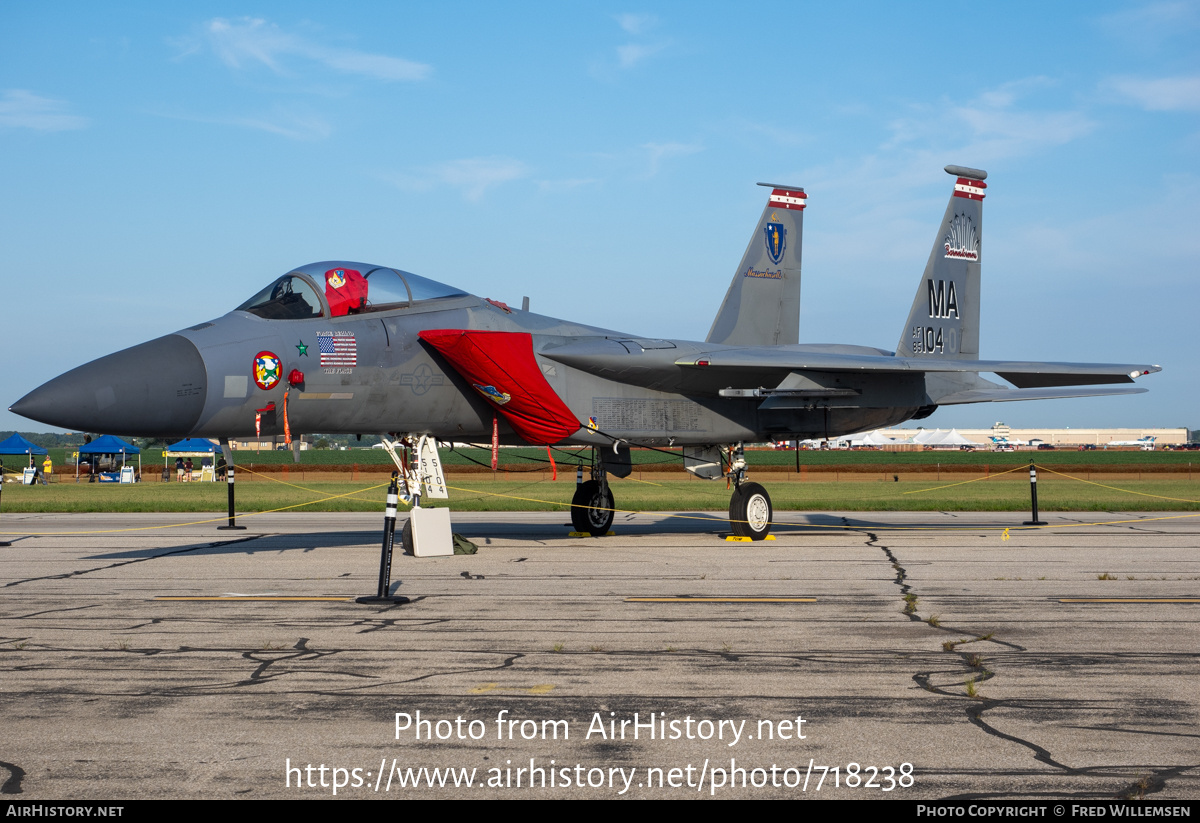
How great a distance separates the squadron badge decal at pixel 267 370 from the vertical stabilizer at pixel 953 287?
11320mm

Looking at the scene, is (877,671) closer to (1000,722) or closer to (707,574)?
(1000,722)

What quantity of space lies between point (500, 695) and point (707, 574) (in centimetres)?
553

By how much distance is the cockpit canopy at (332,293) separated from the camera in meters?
11.2

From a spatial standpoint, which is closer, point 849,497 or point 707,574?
point 707,574

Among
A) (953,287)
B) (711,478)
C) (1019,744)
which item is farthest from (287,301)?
(953,287)

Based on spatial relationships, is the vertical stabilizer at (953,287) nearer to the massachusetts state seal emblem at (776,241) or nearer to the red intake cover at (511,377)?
the massachusetts state seal emblem at (776,241)

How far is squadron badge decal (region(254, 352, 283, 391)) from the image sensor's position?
10.6m

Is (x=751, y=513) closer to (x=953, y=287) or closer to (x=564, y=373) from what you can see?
(x=564, y=373)

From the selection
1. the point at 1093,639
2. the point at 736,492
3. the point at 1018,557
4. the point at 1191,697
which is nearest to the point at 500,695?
the point at 1191,697

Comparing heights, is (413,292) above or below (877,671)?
above

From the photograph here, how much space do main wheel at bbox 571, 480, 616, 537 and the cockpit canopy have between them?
194 inches

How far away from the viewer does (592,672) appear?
5.91 m

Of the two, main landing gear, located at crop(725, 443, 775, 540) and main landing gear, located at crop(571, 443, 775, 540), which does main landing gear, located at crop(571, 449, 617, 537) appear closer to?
main landing gear, located at crop(571, 443, 775, 540)

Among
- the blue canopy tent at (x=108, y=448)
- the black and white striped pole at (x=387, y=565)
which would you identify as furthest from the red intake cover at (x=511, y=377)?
the blue canopy tent at (x=108, y=448)
